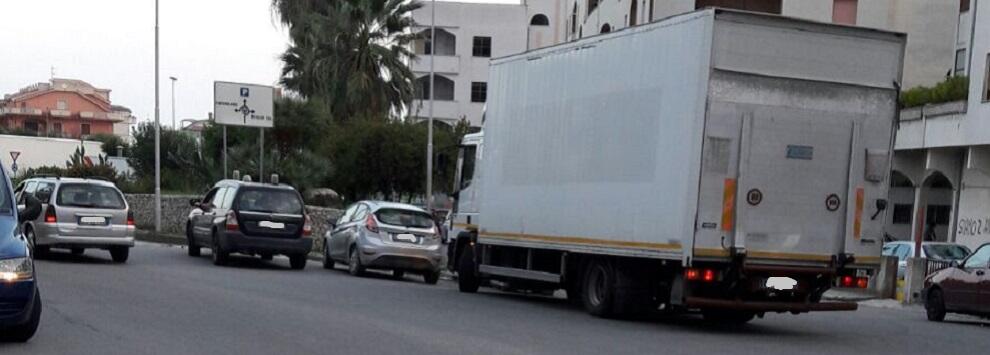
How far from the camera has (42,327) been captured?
1305 cm

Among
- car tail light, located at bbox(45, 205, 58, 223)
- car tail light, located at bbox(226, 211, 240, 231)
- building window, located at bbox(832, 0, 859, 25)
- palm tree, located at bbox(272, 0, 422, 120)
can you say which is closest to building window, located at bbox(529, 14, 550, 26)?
palm tree, located at bbox(272, 0, 422, 120)

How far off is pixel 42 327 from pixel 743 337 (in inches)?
315

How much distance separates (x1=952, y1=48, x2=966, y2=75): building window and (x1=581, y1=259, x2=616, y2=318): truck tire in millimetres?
28959

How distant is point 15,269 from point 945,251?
25.2 metres

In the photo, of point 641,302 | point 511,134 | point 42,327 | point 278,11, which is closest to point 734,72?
point 641,302

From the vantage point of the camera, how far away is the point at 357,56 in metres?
51.2

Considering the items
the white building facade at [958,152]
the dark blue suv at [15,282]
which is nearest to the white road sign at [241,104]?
the white building facade at [958,152]

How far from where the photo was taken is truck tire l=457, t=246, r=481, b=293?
21.7 meters

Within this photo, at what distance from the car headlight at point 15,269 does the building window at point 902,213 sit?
3838 cm

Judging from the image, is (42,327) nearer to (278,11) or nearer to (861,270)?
(861,270)

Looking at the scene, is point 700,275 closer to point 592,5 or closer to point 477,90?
point 592,5

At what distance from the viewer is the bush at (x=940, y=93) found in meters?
36.1

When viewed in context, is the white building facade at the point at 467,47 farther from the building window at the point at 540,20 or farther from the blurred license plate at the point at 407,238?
the blurred license plate at the point at 407,238

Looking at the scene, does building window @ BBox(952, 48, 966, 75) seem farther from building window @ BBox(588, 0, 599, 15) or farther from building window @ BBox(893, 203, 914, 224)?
building window @ BBox(588, 0, 599, 15)
